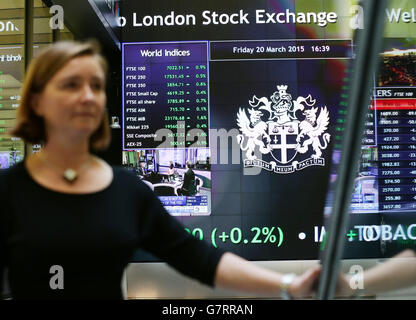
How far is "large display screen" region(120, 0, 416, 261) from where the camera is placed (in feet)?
3.75

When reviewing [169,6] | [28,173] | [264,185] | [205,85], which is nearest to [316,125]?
[264,185]

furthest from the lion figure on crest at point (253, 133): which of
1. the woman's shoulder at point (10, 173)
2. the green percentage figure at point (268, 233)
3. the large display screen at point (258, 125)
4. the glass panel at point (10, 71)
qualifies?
the woman's shoulder at point (10, 173)

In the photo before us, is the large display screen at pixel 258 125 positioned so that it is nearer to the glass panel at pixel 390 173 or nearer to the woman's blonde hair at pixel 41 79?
the glass panel at pixel 390 173

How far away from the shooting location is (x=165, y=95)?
1.21 m

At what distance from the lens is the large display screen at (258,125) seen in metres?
1.14

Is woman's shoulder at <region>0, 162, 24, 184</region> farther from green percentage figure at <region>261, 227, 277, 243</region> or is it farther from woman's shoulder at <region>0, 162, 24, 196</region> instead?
green percentage figure at <region>261, 227, 277, 243</region>

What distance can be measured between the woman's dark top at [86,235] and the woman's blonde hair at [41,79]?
0.07m

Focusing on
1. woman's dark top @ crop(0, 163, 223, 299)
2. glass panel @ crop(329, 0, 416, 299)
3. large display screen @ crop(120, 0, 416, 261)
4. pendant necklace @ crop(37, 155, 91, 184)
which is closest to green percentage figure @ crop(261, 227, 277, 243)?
large display screen @ crop(120, 0, 416, 261)

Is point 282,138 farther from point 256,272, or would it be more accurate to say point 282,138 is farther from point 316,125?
point 256,272

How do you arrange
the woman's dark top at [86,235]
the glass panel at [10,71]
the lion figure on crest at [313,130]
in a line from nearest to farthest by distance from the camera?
the woman's dark top at [86,235], the glass panel at [10,71], the lion figure on crest at [313,130]

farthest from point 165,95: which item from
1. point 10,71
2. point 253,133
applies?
point 10,71
